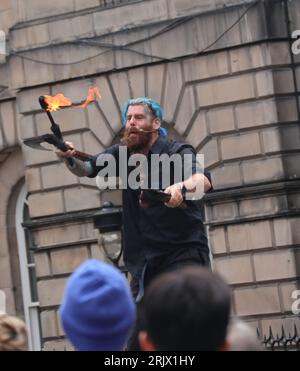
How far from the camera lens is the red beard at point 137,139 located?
27.8ft

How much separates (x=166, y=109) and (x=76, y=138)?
1.48 m

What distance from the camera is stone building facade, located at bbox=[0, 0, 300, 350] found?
1877 centimetres

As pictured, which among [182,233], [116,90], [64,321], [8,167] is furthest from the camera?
[8,167]

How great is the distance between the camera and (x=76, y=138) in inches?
801

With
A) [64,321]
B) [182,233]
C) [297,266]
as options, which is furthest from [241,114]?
[64,321]

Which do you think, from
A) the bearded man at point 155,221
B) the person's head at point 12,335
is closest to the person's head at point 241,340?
the person's head at point 12,335

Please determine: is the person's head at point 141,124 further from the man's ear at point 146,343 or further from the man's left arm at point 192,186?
the man's ear at point 146,343

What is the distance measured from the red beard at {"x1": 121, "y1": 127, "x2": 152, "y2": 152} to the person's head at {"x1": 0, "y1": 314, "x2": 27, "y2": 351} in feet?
10.5

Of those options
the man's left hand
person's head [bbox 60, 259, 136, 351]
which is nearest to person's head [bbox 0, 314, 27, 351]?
person's head [bbox 60, 259, 136, 351]

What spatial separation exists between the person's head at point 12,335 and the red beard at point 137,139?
321 centimetres

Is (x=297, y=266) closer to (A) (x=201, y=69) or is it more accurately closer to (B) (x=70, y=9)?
(A) (x=201, y=69)

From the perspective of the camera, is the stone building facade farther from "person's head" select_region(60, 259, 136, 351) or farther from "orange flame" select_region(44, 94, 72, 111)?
"person's head" select_region(60, 259, 136, 351)

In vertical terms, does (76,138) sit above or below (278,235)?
→ above

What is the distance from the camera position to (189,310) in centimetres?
465
